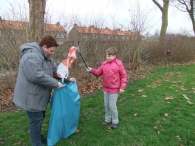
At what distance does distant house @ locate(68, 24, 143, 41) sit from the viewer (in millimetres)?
6791

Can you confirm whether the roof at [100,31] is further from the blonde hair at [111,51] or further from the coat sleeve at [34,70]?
the coat sleeve at [34,70]

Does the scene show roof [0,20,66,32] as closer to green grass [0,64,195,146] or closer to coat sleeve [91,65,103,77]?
green grass [0,64,195,146]

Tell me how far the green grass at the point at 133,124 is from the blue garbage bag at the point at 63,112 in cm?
21

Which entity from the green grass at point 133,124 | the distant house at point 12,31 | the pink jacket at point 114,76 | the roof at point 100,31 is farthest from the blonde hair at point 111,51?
the roof at point 100,31

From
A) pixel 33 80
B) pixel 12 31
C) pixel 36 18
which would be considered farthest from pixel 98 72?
pixel 12 31

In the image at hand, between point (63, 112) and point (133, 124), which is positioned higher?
point (63, 112)

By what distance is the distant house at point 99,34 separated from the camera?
679 centimetres

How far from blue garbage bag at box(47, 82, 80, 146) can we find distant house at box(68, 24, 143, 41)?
4.07 m

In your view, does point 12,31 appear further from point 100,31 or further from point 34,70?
point 34,70

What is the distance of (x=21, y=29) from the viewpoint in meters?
5.87

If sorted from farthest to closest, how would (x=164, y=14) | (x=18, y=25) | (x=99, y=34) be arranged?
1. (x=164, y=14)
2. (x=99, y=34)
3. (x=18, y=25)

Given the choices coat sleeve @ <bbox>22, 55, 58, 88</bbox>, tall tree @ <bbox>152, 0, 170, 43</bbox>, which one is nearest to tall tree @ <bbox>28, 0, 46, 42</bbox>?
coat sleeve @ <bbox>22, 55, 58, 88</bbox>

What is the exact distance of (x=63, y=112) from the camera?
289 centimetres

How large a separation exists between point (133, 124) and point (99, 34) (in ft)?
15.8
